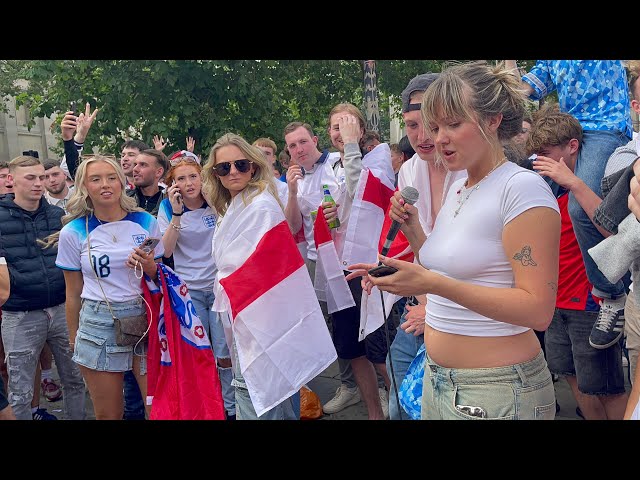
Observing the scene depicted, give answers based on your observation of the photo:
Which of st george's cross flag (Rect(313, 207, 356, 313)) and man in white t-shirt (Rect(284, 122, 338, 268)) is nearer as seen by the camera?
st george's cross flag (Rect(313, 207, 356, 313))

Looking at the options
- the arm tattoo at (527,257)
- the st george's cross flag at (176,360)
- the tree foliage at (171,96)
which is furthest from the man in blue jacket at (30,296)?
the tree foliage at (171,96)

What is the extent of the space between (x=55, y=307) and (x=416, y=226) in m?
3.78

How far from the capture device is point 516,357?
228cm

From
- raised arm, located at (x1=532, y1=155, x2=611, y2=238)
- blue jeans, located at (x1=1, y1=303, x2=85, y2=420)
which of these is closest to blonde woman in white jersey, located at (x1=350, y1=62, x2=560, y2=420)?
raised arm, located at (x1=532, y1=155, x2=611, y2=238)

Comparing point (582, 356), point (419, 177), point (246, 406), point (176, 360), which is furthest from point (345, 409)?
point (419, 177)

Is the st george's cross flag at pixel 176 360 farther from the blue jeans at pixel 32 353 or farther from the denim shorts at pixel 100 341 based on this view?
the blue jeans at pixel 32 353

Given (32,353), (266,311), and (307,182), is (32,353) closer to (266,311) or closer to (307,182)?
(266,311)

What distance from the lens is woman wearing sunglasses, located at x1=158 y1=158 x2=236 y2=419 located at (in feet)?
18.2

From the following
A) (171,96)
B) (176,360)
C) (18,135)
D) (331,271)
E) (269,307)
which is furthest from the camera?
(18,135)

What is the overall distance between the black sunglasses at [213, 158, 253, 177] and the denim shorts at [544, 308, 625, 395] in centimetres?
216

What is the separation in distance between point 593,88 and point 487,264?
2.43 metres

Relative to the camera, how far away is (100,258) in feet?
15.1

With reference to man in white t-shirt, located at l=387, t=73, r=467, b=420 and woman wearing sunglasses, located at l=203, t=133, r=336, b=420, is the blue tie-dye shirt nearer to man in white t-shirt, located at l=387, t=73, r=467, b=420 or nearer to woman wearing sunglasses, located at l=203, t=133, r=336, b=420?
man in white t-shirt, located at l=387, t=73, r=467, b=420

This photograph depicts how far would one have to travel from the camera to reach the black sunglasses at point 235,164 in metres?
4.32
